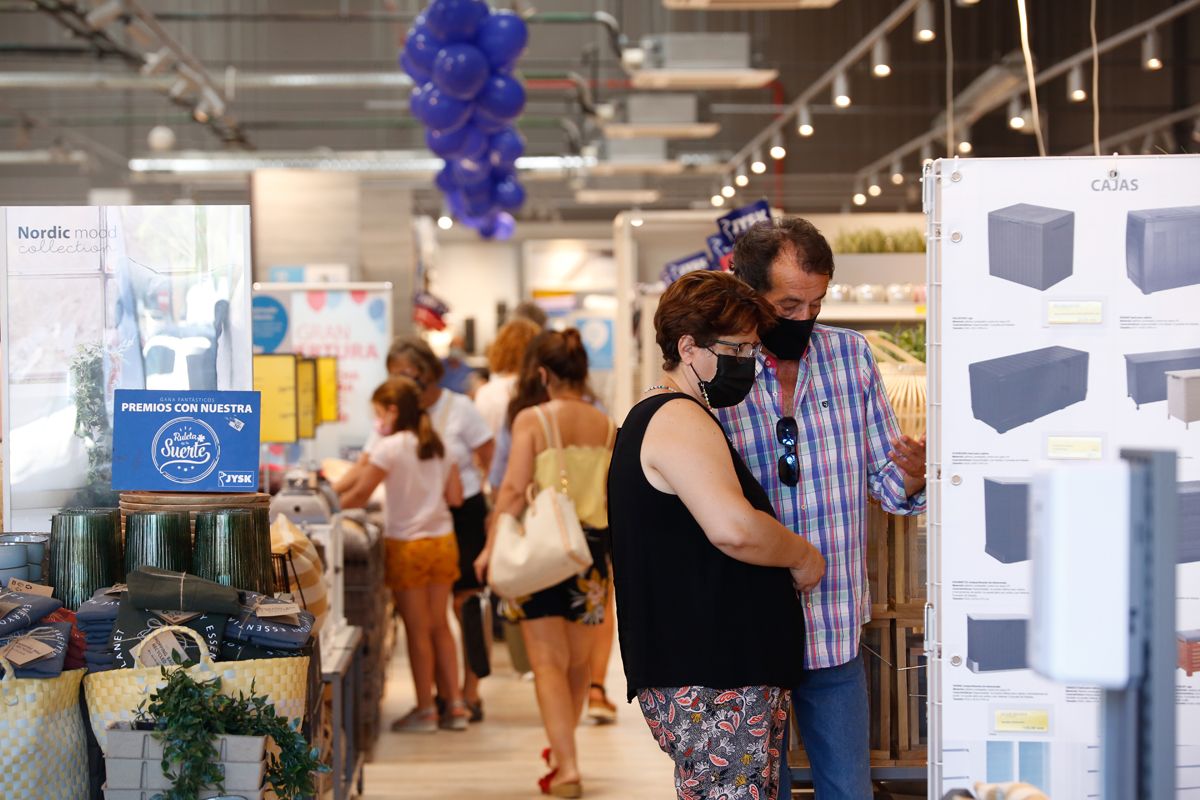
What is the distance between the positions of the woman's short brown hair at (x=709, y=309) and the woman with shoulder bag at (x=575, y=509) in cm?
224

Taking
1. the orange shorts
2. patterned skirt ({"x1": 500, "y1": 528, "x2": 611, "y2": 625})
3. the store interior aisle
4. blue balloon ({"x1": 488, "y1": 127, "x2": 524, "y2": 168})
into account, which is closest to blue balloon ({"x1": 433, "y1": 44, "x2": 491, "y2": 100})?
blue balloon ({"x1": 488, "y1": 127, "x2": 524, "y2": 168})

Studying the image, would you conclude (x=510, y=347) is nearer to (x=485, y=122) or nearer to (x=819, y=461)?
(x=485, y=122)

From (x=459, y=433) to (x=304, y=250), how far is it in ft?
10.4

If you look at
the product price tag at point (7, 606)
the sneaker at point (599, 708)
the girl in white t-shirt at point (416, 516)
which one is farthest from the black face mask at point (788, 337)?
the sneaker at point (599, 708)

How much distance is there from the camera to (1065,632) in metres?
1.30

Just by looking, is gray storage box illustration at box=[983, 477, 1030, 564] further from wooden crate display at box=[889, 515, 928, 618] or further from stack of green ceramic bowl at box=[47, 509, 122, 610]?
stack of green ceramic bowl at box=[47, 509, 122, 610]

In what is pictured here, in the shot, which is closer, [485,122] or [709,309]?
[709,309]

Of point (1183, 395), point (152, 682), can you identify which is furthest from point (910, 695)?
point (152, 682)

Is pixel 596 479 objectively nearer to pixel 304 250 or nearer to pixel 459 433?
pixel 459 433

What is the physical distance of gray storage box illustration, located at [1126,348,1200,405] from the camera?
2.49 meters

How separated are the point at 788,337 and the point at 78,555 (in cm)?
150

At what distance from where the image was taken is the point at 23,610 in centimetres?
260

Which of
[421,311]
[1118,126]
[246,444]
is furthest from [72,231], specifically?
[1118,126]

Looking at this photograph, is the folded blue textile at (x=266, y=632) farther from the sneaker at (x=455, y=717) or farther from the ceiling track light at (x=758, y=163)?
the ceiling track light at (x=758, y=163)
